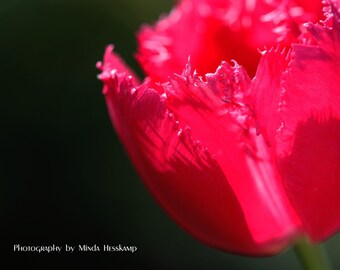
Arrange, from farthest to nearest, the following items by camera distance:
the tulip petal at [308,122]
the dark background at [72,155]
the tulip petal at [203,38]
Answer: the dark background at [72,155], the tulip petal at [203,38], the tulip petal at [308,122]

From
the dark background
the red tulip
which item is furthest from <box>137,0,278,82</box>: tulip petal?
the dark background

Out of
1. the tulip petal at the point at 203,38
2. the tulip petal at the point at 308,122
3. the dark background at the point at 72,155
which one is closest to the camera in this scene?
the tulip petal at the point at 308,122

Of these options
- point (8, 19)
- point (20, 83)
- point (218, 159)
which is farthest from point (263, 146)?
point (8, 19)

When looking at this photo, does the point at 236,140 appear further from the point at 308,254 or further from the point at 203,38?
the point at 203,38

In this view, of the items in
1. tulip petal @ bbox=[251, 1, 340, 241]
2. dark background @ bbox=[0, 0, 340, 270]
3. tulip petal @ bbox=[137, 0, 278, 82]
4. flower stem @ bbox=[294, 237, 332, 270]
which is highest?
dark background @ bbox=[0, 0, 340, 270]

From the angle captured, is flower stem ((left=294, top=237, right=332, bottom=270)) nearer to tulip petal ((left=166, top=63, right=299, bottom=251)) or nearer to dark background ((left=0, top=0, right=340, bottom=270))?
tulip petal ((left=166, top=63, right=299, bottom=251))

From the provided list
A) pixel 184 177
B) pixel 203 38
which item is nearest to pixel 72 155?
pixel 203 38

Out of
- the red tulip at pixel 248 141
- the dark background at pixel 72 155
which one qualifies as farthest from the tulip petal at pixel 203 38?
the dark background at pixel 72 155

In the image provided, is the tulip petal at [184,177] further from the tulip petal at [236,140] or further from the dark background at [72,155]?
the dark background at [72,155]
